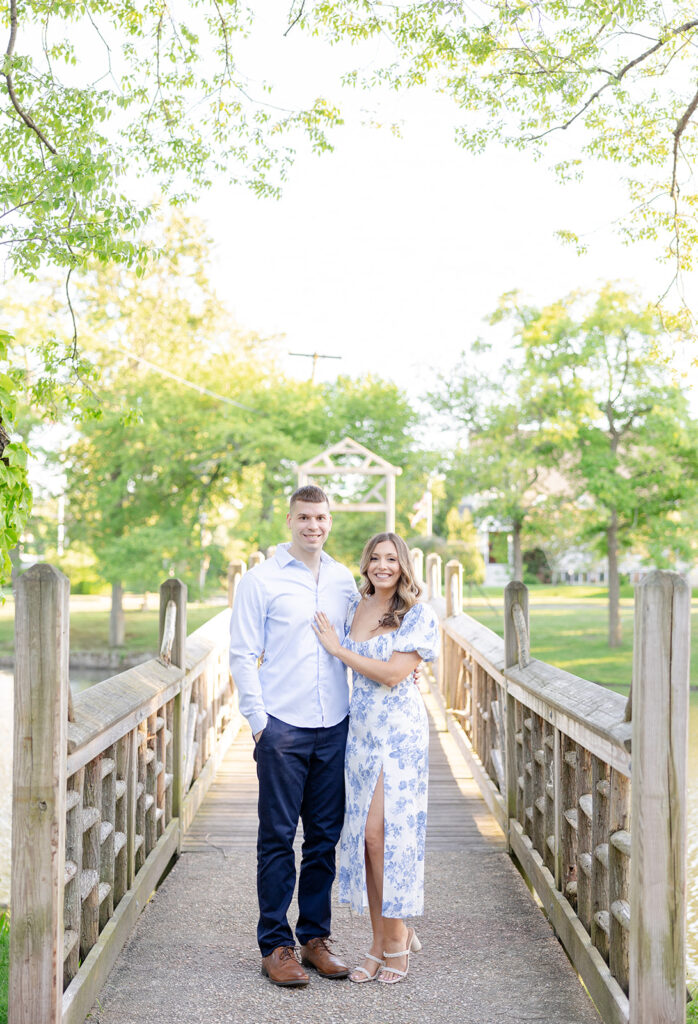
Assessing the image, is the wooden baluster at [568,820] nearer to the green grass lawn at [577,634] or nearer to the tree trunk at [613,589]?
the green grass lawn at [577,634]

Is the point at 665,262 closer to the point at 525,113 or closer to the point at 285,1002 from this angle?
the point at 525,113

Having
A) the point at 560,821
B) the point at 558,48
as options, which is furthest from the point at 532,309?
the point at 560,821

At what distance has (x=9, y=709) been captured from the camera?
606 inches

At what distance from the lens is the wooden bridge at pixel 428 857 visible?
264 centimetres

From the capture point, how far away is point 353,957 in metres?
3.72

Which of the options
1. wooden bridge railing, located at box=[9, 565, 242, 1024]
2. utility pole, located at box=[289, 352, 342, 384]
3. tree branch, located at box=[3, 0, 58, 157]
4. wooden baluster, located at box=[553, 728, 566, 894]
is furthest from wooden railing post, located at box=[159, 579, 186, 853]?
utility pole, located at box=[289, 352, 342, 384]

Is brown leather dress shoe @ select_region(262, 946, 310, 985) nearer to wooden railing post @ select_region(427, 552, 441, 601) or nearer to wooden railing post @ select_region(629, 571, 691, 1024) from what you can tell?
wooden railing post @ select_region(629, 571, 691, 1024)

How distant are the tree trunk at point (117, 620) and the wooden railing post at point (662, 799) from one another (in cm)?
2293

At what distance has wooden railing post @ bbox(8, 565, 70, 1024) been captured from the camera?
2650 mm

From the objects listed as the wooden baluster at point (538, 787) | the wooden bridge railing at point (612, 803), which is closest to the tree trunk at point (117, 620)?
the wooden bridge railing at point (612, 803)

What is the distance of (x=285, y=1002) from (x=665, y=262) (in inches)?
327

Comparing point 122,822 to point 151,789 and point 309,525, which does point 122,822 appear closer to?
point 151,789

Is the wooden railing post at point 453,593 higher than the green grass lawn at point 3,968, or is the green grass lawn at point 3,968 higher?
the wooden railing post at point 453,593

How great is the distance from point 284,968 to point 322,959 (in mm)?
168
